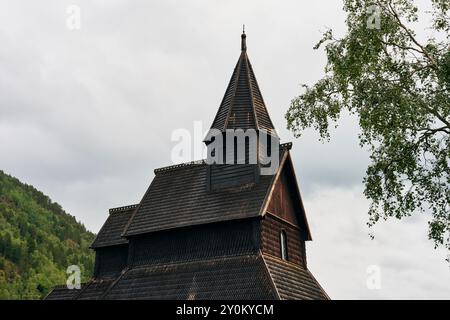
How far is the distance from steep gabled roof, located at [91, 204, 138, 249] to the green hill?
6267 cm

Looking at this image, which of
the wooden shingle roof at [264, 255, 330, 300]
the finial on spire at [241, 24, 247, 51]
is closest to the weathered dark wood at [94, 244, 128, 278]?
the wooden shingle roof at [264, 255, 330, 300]

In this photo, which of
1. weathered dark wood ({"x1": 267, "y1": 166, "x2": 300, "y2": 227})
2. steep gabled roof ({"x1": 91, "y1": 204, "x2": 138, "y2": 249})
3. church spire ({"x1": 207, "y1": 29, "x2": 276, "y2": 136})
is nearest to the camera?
weathered dark wood ({"x1": 267, "y1": 166, "x2": 300, "y2": 227})

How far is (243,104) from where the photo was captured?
33.2 metres

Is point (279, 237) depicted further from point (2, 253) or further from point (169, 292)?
point (2, 253)

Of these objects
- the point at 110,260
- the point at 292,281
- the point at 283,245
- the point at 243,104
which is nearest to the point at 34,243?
the point at 110,260

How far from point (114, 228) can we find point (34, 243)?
8747cm

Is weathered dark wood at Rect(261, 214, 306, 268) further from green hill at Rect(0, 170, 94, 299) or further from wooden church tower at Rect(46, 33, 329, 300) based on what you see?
green hill at Rect(0, 170, 94, 299)

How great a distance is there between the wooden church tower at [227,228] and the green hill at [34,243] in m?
70.5

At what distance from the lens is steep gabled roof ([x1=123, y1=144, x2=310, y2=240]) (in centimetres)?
2947

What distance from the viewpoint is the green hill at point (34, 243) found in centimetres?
10862

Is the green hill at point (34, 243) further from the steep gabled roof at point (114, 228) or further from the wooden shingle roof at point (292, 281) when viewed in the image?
the wooden shingle roof at point (292, 281)

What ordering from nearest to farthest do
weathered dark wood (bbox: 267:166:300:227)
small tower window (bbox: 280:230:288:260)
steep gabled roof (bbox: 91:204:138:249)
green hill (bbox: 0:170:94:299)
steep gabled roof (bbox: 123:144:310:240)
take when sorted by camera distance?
1. steep gabled roof (bbox: 123:144:310:240)
2. weathered dark wood (bbox: 267:166:300:227)
3. small tower window (bbox: 280:230:288:260)
4. steep gabled roof (bbox: 91:204:138:249)
5. green hill (bbox: 0:170:94:299)

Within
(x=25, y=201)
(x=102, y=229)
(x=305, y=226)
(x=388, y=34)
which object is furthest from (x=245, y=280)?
(x=25, y=201)

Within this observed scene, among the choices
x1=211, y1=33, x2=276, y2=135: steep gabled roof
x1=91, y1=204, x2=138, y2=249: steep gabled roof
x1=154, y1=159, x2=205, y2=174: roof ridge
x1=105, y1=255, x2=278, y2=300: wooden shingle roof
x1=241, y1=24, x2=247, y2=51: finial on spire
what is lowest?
x1=105, y1=255, x2=278, y2=300: wooden shingle roof
